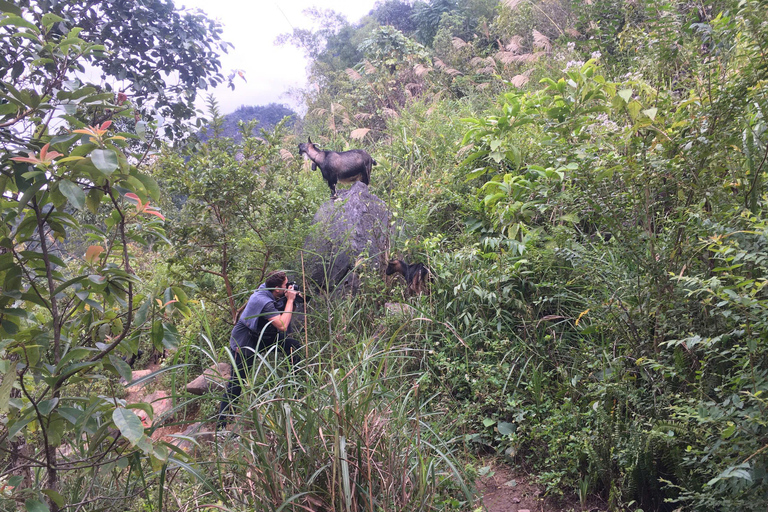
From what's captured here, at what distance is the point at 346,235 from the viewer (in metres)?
4.91

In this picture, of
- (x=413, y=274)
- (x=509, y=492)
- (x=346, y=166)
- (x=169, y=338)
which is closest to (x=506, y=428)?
(x=509, y=492)

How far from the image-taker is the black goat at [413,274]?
14.0 feet

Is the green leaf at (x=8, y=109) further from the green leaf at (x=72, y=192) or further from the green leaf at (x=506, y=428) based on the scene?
the green leaf at (x=506, y=428)

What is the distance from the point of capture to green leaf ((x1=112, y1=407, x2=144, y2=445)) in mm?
1236

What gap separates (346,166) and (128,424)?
207 inches

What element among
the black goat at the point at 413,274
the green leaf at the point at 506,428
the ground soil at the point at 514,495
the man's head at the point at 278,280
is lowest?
the ground soil at the point at 514,495

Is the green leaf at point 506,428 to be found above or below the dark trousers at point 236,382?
below

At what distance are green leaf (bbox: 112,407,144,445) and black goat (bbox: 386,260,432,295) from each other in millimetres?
3002

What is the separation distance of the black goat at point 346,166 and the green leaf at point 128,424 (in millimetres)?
5031

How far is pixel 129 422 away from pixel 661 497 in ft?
7.72

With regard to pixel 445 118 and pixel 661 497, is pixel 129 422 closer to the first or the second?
pixel 661 497

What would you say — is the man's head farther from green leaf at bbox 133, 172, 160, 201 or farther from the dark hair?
green leaf at bbox 133, 172, 160, 201

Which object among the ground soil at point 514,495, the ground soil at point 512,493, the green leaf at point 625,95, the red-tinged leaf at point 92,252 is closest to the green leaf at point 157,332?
the red-tinged leaf at point 92,252

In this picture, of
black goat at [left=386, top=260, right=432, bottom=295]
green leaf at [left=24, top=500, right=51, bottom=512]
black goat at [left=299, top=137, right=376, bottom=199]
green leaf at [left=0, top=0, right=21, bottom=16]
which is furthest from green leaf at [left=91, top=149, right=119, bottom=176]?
black goat at [left=299, top=137, right=376, bottom=199]
